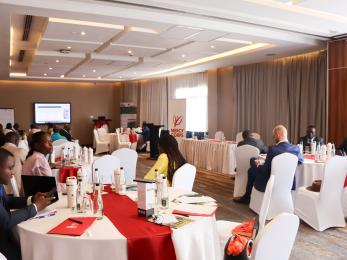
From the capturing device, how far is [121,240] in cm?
209

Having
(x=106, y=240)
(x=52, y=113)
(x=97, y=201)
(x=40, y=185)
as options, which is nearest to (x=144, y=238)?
(x=106, y=240)

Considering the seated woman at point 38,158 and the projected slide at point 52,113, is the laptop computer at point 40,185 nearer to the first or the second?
the seated woman at point 38,158

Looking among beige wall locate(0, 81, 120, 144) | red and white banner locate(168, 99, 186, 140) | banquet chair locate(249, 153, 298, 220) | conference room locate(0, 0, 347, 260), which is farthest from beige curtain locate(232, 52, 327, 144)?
beige wall locate(0, 81, 120, 144)

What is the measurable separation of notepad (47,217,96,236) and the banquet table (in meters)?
0.03

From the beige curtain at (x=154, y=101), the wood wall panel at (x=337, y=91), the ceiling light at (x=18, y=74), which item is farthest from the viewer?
the beige curtain at (x=154, y=101)

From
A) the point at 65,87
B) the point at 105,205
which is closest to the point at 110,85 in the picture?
the point at 65,87

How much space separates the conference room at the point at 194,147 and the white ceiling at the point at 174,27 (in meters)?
0.03

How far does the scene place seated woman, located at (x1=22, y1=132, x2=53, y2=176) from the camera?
3.62 meters

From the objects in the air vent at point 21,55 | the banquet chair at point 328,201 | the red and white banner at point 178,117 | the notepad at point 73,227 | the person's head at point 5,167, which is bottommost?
the banquet chair at point 328,201

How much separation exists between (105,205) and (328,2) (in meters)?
4.07

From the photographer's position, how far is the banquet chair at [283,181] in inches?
180

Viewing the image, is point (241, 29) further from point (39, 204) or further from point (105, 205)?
point (39, 204)

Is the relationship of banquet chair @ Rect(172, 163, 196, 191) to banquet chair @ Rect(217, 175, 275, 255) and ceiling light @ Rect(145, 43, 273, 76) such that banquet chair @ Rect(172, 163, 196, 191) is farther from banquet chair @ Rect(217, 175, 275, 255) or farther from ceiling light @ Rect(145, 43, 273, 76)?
ceiling light @ Rect(145, 43, 273, 76)

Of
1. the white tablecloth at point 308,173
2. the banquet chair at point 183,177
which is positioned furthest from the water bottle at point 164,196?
the white tablecloth at point 308,173
